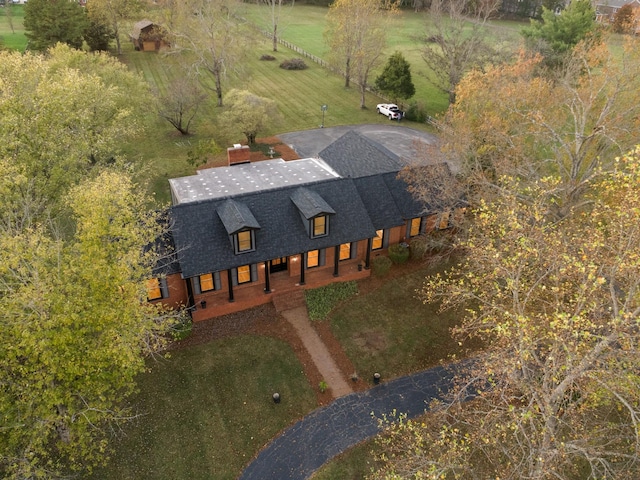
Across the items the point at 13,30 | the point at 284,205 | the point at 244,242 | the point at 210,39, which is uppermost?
the point at 210,39

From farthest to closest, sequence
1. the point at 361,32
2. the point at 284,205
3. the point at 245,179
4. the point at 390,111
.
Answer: the point at 361,32
the point at 390,111
the point at 245,179
the point at 284,205

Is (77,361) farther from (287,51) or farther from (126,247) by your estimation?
(287,51)

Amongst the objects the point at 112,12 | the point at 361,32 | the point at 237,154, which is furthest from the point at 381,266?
the point at 112,12

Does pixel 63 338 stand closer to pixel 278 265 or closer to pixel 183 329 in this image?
pixel 183 329

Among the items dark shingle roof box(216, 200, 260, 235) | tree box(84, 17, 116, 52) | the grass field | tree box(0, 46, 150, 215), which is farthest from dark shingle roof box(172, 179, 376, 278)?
the grass field

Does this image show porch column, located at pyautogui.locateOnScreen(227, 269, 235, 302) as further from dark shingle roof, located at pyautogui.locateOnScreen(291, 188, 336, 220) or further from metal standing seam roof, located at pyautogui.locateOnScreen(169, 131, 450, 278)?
dark shingle roof, located at pyautogui.locateOnScreen(291, 188, 336, 220)

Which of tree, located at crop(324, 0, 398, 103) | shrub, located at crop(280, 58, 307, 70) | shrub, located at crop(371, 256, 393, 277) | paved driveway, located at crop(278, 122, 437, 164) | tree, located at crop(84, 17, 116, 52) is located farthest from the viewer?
shrub, located at crop(280, 58, 307, 70)

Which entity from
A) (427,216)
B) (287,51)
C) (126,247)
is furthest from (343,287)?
(287,51)
